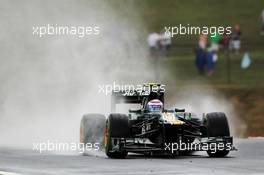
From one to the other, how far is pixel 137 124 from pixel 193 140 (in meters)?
1.25

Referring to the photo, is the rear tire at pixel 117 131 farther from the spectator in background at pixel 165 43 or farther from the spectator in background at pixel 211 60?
the spectator in background at pixel 211 60

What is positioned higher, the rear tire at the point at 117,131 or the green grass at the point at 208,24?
the green grass at the point at 208,24

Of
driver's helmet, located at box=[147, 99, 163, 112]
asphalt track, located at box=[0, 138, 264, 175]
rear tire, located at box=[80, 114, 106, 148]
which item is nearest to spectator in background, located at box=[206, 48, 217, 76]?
asphalt track, located at box=[0, 138, 264, 175]

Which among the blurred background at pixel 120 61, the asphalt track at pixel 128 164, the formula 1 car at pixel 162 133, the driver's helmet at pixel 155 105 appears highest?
the blurred background at pixel 120 61

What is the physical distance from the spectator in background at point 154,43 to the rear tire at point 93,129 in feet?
64.6

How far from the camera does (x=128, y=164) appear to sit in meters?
22.1

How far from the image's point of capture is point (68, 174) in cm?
1973

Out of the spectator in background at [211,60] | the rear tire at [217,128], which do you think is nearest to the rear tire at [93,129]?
the rear tire at [217,128]

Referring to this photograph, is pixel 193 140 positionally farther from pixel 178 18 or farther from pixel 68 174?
pixel 178 18

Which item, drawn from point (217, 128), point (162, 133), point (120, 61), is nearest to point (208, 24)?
point (120, 61)

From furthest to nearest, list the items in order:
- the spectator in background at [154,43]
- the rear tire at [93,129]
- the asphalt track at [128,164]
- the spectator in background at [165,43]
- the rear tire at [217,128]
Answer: the spectator in background at [165,43], the spectator in background at [154,43], the rear tire at [93,129], the rear tire at [217,128], the asphalt track at [128,164]

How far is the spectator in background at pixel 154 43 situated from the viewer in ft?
150

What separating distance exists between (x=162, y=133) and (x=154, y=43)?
23.1 m

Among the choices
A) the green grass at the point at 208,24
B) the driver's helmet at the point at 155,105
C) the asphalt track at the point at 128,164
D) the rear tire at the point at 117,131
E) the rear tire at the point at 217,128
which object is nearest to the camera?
the asphalt track at the point at 128,164
